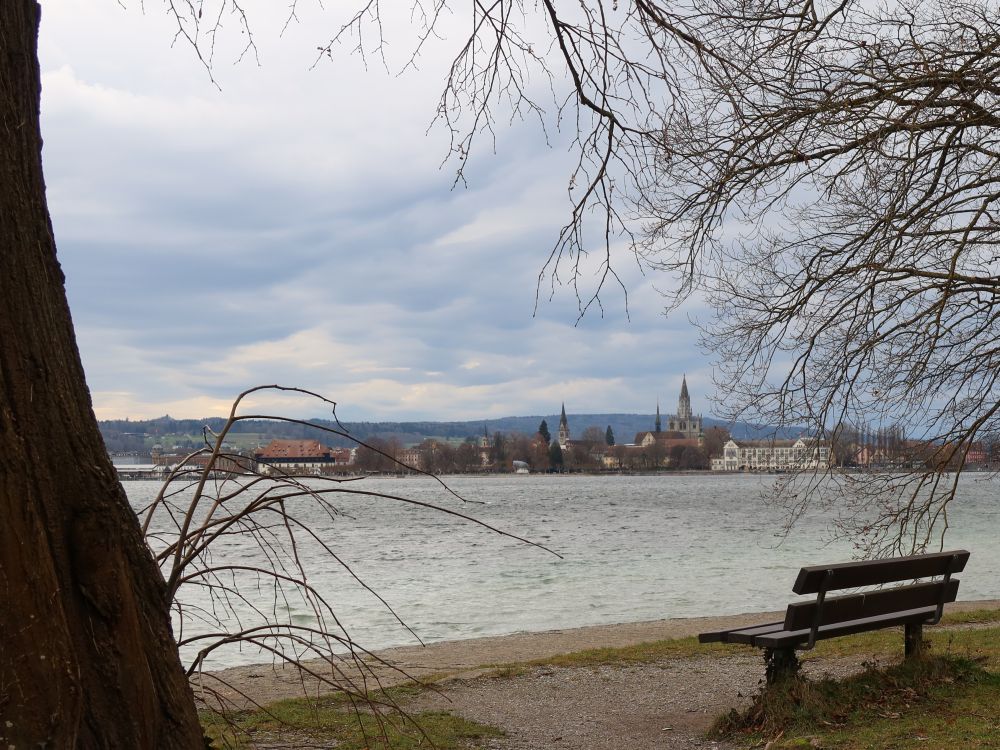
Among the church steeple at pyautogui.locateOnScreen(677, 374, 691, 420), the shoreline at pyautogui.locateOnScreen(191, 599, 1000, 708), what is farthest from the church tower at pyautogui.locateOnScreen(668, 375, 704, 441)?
the shoreline at pyautogui.locateOnScreen(191, 599, 1000, 708)

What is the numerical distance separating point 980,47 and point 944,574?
4.18m

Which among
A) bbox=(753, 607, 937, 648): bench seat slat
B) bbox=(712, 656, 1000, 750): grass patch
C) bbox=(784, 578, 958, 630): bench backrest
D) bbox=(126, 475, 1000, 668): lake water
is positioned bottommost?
bbox=(126, 475, 1000, 668): lake water

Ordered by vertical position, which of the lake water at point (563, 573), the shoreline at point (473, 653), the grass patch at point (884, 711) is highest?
the grass patch at point (884, 711)

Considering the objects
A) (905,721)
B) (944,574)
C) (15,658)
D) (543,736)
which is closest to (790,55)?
(944,574)

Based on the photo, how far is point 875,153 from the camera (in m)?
8.52

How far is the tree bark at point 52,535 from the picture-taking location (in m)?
2.49

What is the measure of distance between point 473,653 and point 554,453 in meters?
144

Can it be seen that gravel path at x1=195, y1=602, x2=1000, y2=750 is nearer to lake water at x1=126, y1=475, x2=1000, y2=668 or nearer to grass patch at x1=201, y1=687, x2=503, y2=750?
grass patch at x1=201, y1=687, x2=503, y2=750

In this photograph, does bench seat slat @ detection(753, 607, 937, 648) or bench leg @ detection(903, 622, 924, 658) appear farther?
bench leg @ detection(903, 622, 924, 658)

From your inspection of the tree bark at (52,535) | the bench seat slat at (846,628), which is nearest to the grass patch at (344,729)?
the bench seat slat at (846,628)

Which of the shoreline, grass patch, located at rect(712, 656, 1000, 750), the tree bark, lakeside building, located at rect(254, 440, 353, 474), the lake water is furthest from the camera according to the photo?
the lake water

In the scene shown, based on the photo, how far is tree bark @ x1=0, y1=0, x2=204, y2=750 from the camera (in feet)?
8.16

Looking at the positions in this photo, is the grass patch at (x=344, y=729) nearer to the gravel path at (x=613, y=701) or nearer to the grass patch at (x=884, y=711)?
the gravel path at (x=613, y=701)

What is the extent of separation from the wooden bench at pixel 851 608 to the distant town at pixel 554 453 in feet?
6.43
